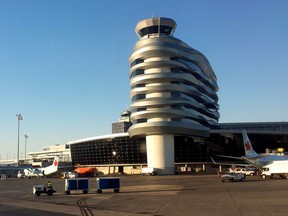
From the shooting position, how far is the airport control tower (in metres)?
124

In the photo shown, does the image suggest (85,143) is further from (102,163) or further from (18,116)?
(18,116)

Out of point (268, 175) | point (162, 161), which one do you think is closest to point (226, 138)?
point (162, 161)

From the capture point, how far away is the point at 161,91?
124625 mm

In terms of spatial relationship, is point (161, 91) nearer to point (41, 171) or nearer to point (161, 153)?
point (161, 153)

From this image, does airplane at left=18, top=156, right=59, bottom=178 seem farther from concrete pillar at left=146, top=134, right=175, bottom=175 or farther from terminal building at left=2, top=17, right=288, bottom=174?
concrete pillar at left=146, top=134, right=175, bottom=175

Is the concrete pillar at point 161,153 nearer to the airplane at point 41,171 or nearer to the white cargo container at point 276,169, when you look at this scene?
the airplane at point 41,171

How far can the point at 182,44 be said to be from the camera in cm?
13162

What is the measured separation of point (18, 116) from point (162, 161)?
70.4 metres

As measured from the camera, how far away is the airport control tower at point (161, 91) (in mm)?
123875

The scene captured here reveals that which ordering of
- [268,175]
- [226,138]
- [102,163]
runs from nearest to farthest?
[268,175], [226,138], [102,163]

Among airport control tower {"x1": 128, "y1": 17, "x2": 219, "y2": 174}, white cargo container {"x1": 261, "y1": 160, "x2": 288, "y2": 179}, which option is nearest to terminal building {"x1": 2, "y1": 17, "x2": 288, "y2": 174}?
airport control tower {"x1": 128, "y1": 17, "x2": 219, "y2": 174}

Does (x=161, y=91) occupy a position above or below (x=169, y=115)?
above

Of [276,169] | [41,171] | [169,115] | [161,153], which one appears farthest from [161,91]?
[276,169]

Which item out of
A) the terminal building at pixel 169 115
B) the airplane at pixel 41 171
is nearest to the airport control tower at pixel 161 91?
the terminal building at pixel 169 115
